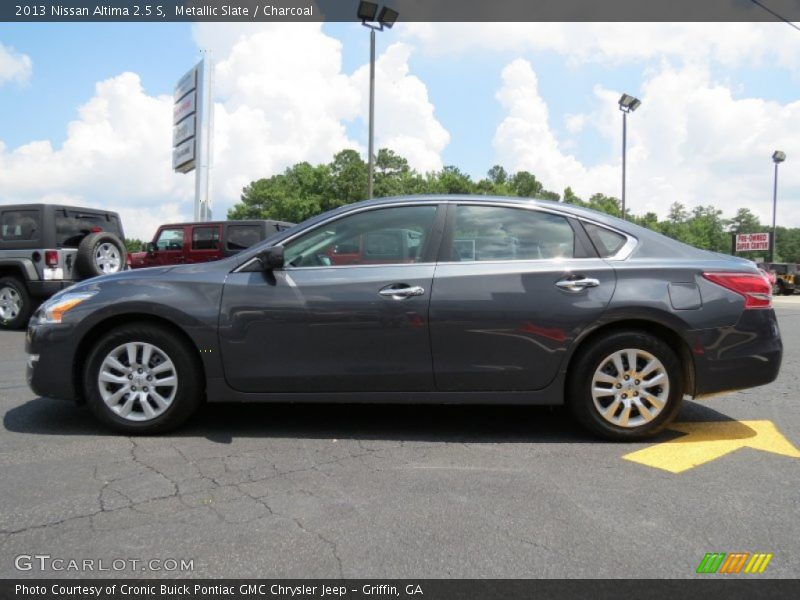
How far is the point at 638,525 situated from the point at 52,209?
33.8 feet

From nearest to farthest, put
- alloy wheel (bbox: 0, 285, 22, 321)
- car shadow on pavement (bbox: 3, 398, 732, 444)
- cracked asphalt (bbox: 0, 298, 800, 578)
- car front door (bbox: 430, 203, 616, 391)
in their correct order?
cracked asphalt (bbox: 0, 298, 800, 578) → car front door (bbox: 430, 203, 616, 391) → car shadow on pavement (bbox: 3, 398, 732, 444) → alloy wheel (bbox: 0, 285, 22, 321)

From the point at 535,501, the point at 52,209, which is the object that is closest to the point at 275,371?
the point at 535,501

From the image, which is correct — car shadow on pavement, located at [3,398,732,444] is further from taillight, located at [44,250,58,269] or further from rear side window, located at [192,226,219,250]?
rear side window, located at [192,226,219,250]

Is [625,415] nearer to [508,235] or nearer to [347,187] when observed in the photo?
Result: [508,235]

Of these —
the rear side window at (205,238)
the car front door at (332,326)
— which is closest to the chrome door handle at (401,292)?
the car front door at (332,326)

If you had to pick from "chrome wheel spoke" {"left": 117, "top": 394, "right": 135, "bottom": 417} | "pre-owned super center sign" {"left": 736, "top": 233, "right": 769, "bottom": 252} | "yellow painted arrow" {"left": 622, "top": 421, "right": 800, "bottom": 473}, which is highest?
"pre-owned super center sign" {"left": 736, "top": 233, "right": 769, "bottom": 252}

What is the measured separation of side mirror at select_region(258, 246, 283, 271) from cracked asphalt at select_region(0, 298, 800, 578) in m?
1.13

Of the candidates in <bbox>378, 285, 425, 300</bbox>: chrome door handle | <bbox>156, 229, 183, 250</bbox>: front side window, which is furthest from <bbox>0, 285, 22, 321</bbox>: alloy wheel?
<bbox>378, 285, 425, 300</bbox>: chrome door handle

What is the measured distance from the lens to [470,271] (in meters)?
3.88

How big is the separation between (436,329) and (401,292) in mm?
321

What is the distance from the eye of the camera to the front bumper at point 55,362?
3.97m

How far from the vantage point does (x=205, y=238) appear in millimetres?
12680

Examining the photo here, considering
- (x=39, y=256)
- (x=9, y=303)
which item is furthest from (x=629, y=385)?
(x=9, y=303)

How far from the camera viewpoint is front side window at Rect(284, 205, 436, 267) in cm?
400
